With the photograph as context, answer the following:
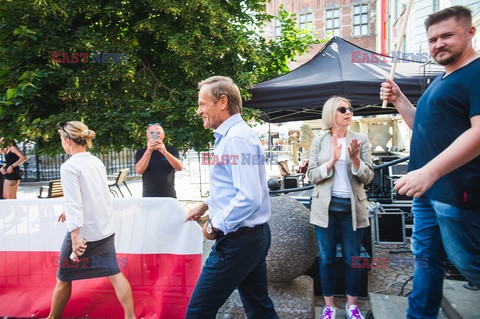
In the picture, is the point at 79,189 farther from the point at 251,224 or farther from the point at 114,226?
the point at 251,224

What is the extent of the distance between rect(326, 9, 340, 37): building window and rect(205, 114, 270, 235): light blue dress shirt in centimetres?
3903

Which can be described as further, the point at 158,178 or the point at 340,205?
the point at 158,178

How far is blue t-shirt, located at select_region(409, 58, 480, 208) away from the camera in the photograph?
5.77 ft

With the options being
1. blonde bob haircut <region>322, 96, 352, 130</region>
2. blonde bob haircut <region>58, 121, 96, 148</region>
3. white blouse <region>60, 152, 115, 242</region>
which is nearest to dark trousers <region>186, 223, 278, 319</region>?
white blouse <region>60, 152, 115, 242</region>

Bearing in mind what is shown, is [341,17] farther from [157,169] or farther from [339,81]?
[157,169]

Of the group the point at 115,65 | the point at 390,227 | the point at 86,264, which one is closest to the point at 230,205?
the point at 86,264

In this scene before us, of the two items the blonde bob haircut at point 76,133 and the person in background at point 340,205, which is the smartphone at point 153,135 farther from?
the person in background at point 340,205

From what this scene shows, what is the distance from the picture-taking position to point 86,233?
2938 mm

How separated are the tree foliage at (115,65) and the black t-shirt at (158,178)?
3.36ft

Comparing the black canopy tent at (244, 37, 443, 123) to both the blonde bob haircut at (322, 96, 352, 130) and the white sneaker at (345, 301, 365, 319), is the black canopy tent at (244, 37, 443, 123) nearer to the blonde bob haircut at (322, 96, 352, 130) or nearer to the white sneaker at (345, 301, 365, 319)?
the blonde bob haircut at (322, 96, 352, 130)

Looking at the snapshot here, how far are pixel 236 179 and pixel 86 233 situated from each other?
170 cm

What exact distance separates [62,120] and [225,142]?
148 inches

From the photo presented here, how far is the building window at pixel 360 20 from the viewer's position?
Result: 3572cm

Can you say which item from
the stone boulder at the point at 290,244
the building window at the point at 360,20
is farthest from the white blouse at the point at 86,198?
the building window at the point at 360,20
